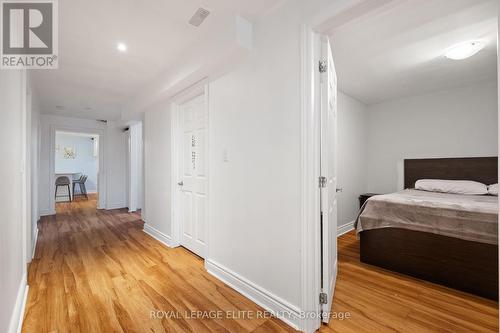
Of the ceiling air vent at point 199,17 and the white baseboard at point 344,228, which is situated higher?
the ceiling air vent at point 199,17

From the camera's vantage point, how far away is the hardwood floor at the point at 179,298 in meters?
1.52

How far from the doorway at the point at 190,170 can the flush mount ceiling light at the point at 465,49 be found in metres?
2.68

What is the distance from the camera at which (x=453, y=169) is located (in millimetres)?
3490

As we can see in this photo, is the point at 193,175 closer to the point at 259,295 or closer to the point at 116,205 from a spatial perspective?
the point at 259,295

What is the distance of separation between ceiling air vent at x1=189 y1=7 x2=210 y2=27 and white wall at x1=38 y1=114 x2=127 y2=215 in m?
4.65

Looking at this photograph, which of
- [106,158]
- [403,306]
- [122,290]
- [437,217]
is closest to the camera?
[403,306]

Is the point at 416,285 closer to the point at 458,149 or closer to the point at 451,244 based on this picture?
the point at 451,244

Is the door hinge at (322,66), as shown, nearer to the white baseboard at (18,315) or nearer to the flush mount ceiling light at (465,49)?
the flush mount ceiling light at (465,49)

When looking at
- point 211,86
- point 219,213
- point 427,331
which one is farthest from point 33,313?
point 427,331

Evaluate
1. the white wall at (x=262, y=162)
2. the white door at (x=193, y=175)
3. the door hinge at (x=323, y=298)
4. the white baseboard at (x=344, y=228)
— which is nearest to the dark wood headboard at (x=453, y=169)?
the white baseboard at (x=344, y=228)

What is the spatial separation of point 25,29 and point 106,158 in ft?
14.2

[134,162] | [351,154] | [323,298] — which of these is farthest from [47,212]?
[351,154]

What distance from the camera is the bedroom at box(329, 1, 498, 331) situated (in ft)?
5.98

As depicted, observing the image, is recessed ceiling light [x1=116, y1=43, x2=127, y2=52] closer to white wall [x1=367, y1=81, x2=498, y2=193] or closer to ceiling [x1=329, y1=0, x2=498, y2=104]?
ceiling [x1=329, y1=0, x2=498, y2=104]
